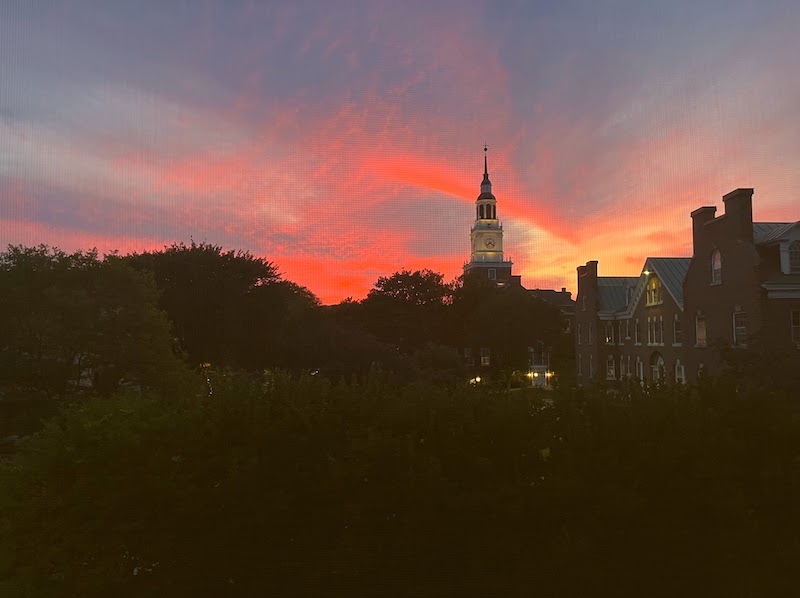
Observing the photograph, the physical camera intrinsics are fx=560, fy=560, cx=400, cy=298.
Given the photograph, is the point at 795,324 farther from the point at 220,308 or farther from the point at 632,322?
the point at 220,308

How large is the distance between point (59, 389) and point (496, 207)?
297 feet

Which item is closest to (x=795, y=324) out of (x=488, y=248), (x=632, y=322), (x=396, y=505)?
(x=632, y=322)

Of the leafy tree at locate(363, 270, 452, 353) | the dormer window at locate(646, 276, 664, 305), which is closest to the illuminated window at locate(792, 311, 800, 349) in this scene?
the dormer window at locate(646, 276, 664, 305)

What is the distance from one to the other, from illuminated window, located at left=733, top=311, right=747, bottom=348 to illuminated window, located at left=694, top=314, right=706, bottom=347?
310cm

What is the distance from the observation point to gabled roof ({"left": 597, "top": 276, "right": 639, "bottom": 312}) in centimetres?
4762

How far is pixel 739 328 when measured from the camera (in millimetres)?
28594

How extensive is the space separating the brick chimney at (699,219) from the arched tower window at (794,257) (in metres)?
4.82

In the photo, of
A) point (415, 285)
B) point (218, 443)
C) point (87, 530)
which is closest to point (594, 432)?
point (218, 443)

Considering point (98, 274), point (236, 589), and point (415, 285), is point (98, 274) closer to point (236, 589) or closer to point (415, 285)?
point (236, 589)

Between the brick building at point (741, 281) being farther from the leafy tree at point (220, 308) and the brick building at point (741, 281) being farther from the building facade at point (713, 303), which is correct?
the leafy tree at point (220, 308)

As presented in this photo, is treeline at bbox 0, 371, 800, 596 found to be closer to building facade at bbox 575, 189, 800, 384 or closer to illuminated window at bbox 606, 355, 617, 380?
building facade at bbox 575, 189, 800, 384

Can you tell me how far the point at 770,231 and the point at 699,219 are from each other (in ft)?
11.6

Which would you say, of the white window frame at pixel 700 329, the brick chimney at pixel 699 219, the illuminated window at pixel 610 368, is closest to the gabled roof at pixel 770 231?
the brick chimney at pixel 699 219

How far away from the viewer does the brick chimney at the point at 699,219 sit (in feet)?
102
